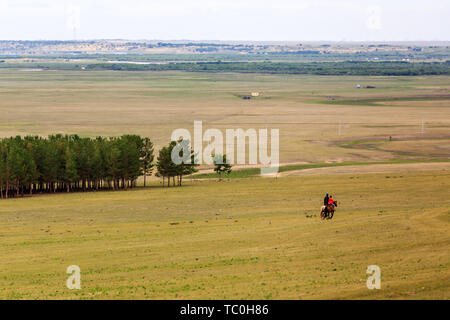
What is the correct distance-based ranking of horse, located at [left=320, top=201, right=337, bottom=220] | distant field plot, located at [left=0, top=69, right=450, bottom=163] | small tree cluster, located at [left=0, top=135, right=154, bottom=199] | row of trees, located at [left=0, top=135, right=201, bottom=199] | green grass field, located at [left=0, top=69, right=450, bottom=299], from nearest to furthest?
green grass field, located at [left=0, top=69, right=450, bottom=299], horse, located at [left=320, top=201, right=337, bottom=220], small tree cluster, located at [left=0, top=135, right=154, bottom=199], row of trees, located at [left=0, top=135, right=201, bottom=199], distant field plot, located at [left=0, top=69, right=450, bottom=163]

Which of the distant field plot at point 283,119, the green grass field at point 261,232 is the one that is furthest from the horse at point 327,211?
the distant field plot at point 283,119

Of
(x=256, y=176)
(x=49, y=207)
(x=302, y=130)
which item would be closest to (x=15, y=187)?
(x=49, y=207)

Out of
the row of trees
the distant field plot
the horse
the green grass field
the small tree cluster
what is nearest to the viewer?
the green grass field

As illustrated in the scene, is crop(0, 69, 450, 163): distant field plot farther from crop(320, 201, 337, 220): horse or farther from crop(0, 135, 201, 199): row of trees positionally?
crop(320, 201, 337, 220): horse

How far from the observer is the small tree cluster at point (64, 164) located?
2992 inches

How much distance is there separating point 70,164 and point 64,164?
261 cm

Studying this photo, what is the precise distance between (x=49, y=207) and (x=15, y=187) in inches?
549

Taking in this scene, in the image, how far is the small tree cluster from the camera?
76000 mm

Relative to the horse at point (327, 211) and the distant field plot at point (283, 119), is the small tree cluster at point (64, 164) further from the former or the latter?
the horse at point (327, 211)

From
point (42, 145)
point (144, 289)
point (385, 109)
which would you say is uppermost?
point (385, 109)

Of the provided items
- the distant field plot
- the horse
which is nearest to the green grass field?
the horse
